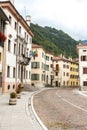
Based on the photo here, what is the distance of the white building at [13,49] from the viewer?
1712 inches

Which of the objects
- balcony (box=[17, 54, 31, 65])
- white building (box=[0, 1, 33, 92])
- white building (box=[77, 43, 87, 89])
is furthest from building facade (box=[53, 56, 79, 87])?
balcony (box=[17, 54, 31, 65])

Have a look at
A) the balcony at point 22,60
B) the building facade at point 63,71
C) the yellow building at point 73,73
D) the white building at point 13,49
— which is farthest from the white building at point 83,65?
the yellow building at point 73,73

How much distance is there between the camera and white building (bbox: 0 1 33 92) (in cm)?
4348

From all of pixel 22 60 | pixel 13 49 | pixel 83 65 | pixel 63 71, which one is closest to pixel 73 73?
pixel 63 71

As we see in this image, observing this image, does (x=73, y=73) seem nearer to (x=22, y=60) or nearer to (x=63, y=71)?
(x=63, y=71)

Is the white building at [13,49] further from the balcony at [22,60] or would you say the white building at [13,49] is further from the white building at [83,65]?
the white building at [83,65]

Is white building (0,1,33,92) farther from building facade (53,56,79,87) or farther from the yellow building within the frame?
the yellow building

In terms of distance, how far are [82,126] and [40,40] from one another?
10991cm

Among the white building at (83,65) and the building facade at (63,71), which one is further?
the building facade at (63,71)

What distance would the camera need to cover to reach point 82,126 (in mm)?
14523

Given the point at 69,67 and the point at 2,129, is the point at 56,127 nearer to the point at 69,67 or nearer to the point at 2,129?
the point at 2,129

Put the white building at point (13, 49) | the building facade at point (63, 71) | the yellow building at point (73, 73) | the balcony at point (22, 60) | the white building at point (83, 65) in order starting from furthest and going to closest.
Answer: the yellow building at point (73, 73) < the building facade at point (63, 71) < the white building at point (83, 65) < the balcony at point (22, 60) < the white building at point (13, 49)

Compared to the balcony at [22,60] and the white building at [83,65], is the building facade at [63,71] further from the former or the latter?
the balcony at [22,60]

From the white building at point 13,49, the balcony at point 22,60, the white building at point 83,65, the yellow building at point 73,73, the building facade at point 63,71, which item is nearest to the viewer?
the white building at point 13,49
